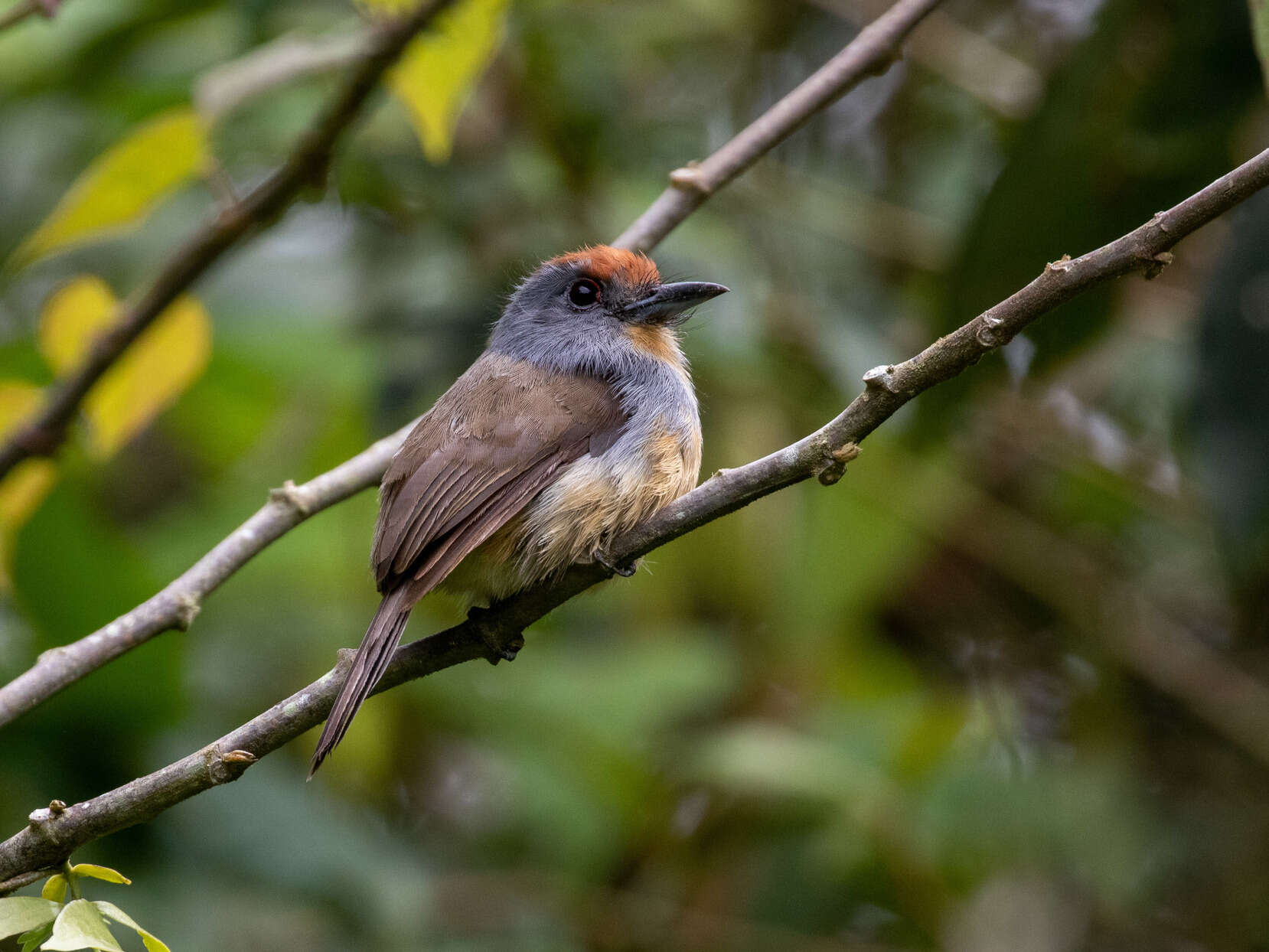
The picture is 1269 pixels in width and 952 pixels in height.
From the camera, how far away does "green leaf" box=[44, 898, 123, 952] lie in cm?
143

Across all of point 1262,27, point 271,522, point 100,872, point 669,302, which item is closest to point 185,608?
point 271,522

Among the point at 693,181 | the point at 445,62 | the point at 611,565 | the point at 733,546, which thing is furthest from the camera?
the point at 733,546

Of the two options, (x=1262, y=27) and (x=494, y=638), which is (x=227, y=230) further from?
(x=1262, y=27)

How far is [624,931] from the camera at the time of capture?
441 centimetres

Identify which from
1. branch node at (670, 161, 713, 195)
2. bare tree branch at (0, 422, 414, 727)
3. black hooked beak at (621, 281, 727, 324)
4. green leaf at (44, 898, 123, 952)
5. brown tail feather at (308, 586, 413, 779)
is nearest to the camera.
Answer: green leaf at (44, 898, 123, 952)

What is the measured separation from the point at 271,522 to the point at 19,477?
63 centimetres

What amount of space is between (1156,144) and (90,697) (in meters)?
2.88

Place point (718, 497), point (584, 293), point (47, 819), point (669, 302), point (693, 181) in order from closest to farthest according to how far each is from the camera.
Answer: point (47, 819)
point (718, 497)
point (693, 181)
point (669, 302)
point (584, 293)

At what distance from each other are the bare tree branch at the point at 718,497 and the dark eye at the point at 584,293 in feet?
4.53

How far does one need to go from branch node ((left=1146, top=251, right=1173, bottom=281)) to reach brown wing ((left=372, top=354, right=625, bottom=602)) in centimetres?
127

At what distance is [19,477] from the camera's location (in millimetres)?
2746

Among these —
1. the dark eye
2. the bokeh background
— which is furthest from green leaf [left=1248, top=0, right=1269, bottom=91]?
the dark eye

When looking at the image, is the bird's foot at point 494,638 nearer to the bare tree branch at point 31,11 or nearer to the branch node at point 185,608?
the branch node at point 185,608

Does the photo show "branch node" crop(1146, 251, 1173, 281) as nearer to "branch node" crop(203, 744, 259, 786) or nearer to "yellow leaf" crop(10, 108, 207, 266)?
"branch node" crop(203, 744, 259, 786)
